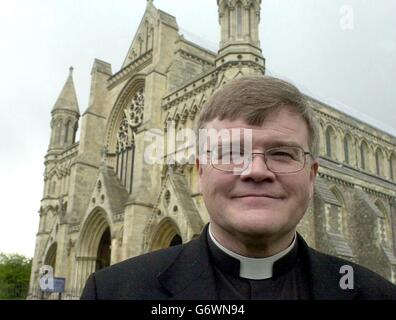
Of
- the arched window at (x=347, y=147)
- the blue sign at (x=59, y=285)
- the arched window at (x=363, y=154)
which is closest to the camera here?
the blue sign at (x=59, y=285)

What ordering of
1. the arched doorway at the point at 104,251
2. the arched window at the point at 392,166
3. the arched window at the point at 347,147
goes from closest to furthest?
the arched doorway at the point at 104,251, the arched window at the point at 347,147, the arched window at the point at 392,166

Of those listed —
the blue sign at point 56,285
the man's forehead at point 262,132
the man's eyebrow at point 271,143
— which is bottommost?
the man's eyebrow at point 271,143

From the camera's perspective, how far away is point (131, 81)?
2775cm

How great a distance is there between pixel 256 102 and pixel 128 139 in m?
25.7

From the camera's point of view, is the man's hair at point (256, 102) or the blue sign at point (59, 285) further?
the blue sign at point (59, 285)

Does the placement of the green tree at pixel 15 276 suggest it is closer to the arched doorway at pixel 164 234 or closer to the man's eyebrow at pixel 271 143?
the arched doorway at pixel 164 234

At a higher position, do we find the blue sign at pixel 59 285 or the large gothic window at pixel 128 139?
the large gothic window at pixel 128 139

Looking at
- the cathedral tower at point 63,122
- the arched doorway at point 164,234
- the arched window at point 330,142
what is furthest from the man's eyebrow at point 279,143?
the cathedral tower at point 63,122

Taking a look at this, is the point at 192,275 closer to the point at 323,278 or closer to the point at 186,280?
the point at 186,280

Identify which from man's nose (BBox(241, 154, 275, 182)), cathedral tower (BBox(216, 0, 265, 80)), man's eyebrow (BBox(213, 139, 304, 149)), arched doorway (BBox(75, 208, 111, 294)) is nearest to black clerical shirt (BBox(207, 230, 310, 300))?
man's nose (BBox(241, 154, 275, 182))

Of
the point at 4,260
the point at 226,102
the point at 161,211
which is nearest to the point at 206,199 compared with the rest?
the point at 226,102

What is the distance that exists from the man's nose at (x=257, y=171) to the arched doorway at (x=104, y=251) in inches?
971

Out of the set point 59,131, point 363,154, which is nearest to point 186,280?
point 363,154

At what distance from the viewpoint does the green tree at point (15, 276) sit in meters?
39.6
